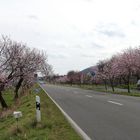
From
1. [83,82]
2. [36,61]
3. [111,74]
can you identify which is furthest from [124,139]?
[83,82]

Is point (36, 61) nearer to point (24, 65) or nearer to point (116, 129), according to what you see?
point (24, 65)

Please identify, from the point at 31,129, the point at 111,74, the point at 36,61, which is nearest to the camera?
the point at 31,129

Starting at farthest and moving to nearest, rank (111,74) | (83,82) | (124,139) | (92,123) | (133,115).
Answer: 1. (83,82)
2. (111,74)
3. (133,115)
4. (92,123)
5. (124,139)

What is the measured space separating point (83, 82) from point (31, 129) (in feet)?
373

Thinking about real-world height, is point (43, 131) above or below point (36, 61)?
below

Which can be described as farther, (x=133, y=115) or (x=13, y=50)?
(x=13, y=50)

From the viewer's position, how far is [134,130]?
9742 mm

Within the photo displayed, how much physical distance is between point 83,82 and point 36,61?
8916cm

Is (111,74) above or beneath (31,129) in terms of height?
above

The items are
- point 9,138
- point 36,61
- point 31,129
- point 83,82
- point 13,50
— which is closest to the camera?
point 9,138

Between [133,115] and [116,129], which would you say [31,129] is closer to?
[116,129]

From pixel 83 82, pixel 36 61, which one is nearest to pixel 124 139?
pixel 36 61

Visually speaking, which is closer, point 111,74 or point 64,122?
point 64,122

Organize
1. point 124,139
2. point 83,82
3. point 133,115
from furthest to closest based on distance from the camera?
point 83,82 < point 133,115 < point 124,139
